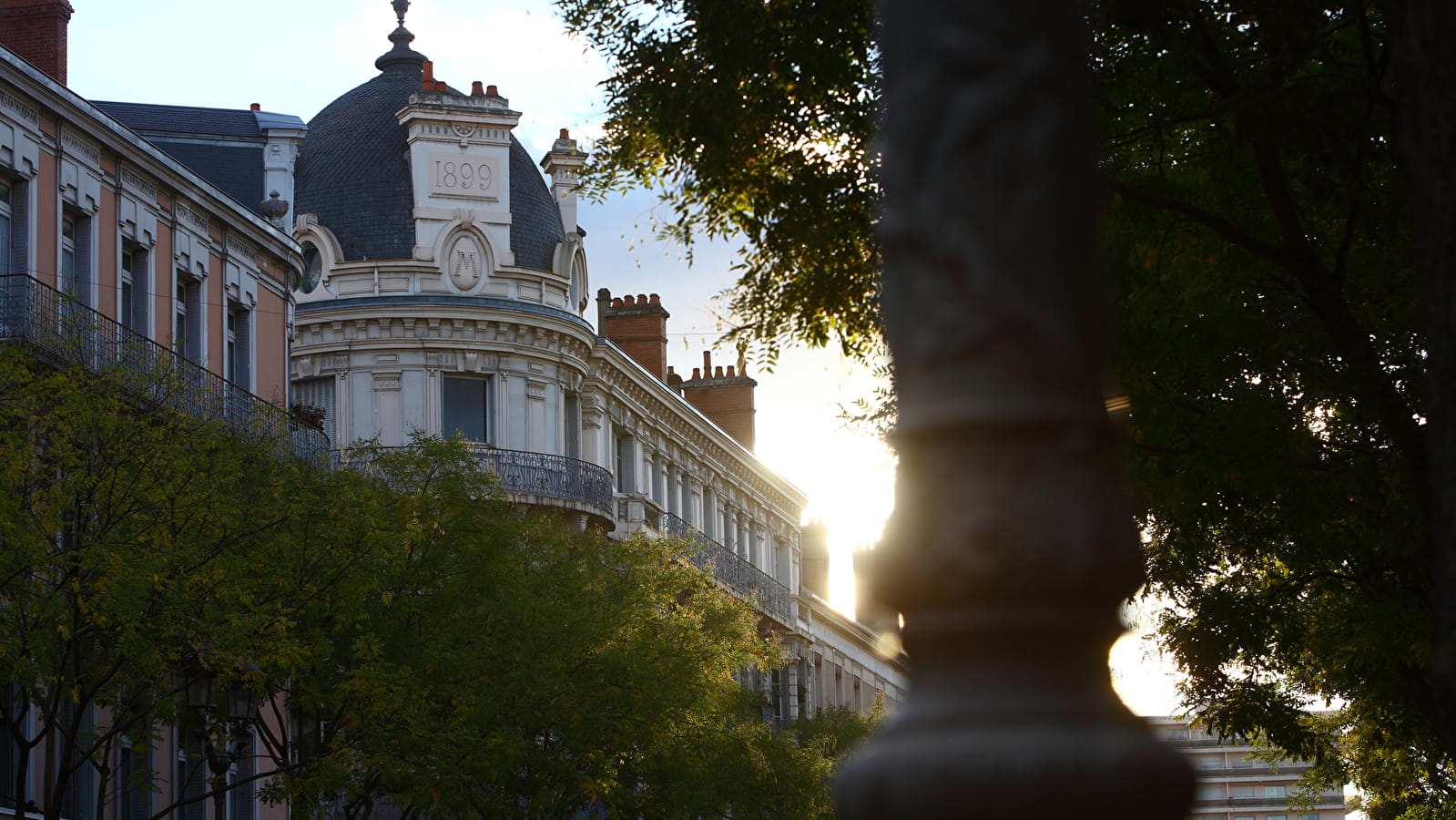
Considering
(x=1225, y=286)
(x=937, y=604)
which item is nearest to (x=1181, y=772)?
(x=937, y=604)

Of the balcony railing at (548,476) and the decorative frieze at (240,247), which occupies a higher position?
the decorative frieze at (240,247)

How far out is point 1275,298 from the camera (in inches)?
653

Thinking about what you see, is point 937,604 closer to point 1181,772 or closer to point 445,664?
point 1181,772

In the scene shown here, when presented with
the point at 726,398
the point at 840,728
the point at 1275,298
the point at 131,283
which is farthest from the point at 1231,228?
the point at 726,398

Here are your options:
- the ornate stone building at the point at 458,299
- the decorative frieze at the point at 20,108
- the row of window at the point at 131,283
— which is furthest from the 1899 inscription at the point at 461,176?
the decorative frieze at the point at 20,108

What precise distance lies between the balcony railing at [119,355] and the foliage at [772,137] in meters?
9.41

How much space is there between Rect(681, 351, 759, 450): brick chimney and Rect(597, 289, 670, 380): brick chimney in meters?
8.00

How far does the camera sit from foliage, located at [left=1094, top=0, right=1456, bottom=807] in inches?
506

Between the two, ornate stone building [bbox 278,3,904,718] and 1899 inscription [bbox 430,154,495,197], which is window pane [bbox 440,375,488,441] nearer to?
ornate stone building [bbox 278,3,904,718]

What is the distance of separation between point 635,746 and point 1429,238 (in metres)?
27.3

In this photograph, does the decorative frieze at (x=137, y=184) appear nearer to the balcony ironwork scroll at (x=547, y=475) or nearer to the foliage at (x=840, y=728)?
the balcony ironwork scroll at (x=547, y=475)

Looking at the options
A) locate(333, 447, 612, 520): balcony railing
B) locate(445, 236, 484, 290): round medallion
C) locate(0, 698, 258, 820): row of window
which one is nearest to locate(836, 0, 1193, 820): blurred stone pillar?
locate(0, 698, 258, 820): row of window

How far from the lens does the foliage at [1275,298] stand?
12859 mm

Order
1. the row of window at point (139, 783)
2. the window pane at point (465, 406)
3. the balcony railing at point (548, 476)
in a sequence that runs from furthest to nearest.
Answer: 1. the window pane at point (465, 406)
2. the balcony railing at point (548, 476)
3. the row of window at point (139, 783)
